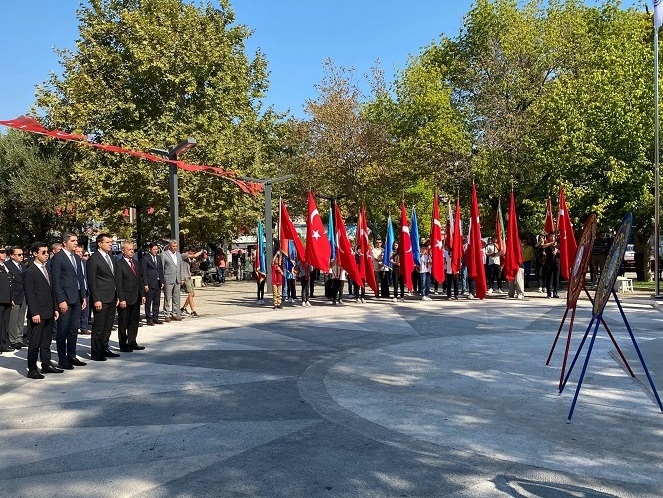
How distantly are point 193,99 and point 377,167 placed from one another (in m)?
10.2

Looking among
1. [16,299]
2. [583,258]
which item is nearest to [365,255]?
[16,299]

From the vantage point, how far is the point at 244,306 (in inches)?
741

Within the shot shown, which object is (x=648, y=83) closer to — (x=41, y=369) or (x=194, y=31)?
(x=194, y=31)

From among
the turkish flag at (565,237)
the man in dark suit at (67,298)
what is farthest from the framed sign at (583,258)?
the turkish flag at (565,237)

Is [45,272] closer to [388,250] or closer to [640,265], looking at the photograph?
Result: [388,250]

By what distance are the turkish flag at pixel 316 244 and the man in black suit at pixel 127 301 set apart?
6.70 meters

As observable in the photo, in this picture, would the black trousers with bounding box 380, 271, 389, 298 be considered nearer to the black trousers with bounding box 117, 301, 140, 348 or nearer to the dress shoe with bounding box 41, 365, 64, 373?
the black trousers with bounding box 117, 301, 140, 348

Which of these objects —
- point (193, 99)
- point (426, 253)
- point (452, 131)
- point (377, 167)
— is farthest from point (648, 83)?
point (193, 99)

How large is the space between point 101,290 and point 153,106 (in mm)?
21951

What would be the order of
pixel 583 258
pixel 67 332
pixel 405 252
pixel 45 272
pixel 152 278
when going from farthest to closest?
1. pixel 405 252
2. pixel 152 278
3. pixel 67 332
4. pixel 45 272
5. pixel 583 258

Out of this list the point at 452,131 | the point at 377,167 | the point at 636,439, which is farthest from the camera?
the point at 377,167

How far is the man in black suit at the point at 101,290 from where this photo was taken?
32.5 ft

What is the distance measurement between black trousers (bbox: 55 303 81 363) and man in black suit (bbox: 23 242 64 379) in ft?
0.83

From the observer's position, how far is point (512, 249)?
1819cm
